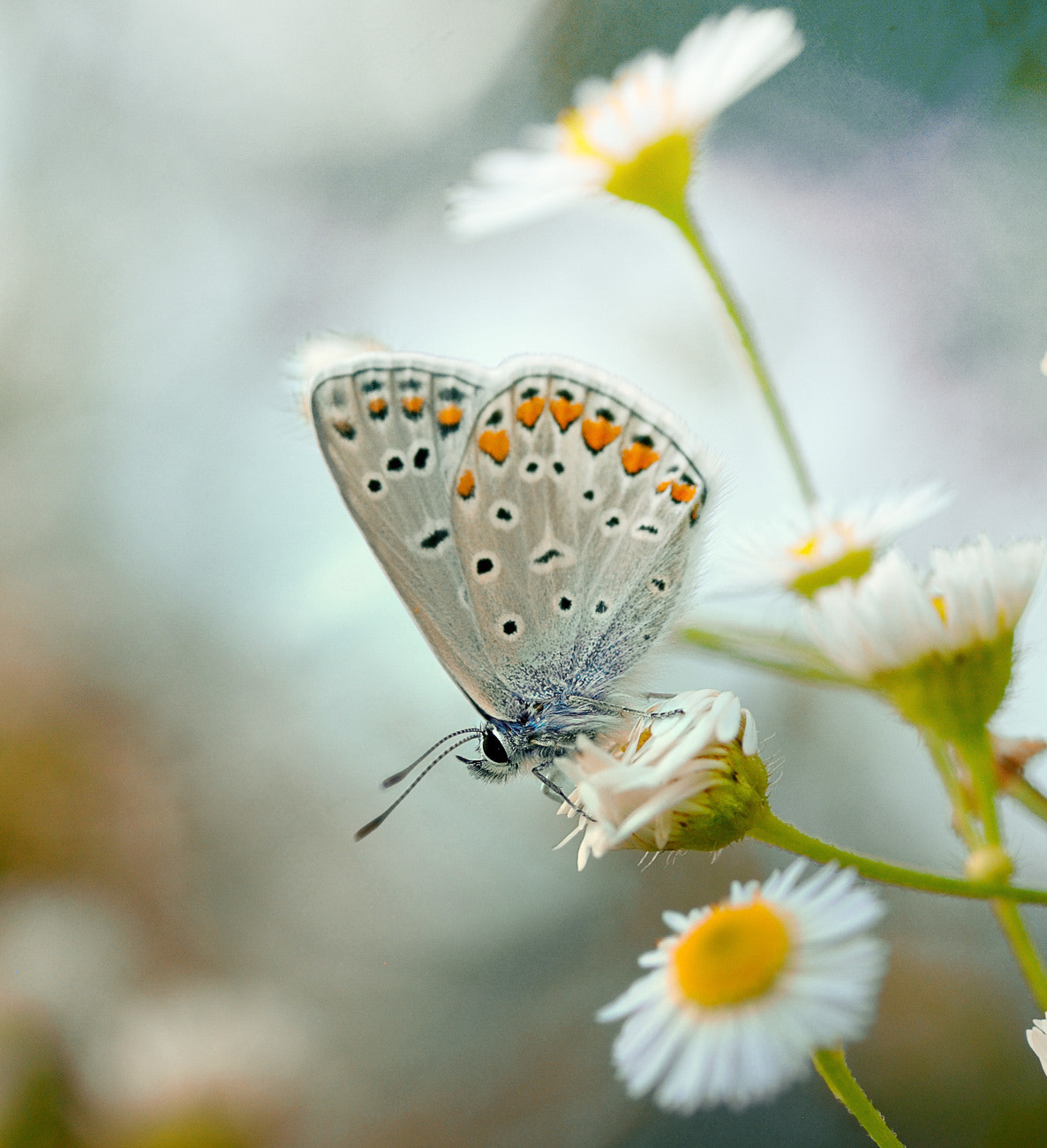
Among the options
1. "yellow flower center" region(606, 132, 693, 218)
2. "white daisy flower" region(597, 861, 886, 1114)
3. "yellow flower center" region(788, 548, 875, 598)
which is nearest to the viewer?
"white daisy flower" region(597, 861, 886, 1114)

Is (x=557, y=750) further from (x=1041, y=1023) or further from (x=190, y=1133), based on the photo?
(x=190, y=1133)

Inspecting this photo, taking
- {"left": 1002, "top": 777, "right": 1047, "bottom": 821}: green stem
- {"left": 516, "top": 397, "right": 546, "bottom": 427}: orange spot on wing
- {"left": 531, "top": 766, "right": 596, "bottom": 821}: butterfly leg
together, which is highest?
{"left": 516, "top": 397, "right": 546, "bottom": 427}: orange spot on wing

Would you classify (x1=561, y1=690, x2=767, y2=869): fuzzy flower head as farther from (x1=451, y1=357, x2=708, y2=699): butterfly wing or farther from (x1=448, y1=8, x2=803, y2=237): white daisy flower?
(x1=448, y1=8, x2=803, y2=237): white daisy flower

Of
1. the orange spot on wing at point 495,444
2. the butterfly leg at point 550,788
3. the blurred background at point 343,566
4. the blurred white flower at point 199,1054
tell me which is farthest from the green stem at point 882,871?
the blurred white flower at point 199,1054

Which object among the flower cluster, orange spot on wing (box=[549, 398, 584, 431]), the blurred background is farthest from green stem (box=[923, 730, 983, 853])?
the blurred background

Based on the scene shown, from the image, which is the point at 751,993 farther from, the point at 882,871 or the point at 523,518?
the point at 523,518

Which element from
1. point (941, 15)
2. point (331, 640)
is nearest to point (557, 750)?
point (941, 15)

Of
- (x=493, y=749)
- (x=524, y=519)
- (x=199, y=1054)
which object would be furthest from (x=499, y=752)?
(x=199, y=1054)
